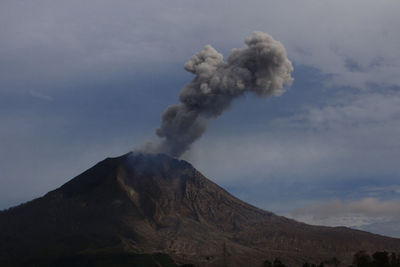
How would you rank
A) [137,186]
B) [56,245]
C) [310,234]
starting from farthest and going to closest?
1. [137,186]
2. [310,234]
3. [56,245]

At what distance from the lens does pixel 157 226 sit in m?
171

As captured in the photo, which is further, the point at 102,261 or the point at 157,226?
the point at 157,226

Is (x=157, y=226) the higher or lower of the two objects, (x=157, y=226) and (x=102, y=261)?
the higher

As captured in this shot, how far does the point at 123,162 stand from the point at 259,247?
64.7 meters

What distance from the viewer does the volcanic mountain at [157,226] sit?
150 meters

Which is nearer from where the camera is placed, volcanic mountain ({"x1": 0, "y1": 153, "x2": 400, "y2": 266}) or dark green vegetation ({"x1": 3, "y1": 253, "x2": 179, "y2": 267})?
dark green vegetation ({"x1": 3, "y1": 253, "x2": 179, "y2": 267})

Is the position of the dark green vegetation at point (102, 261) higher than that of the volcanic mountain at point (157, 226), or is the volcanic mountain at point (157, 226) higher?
the volcanic mountain at point (157, 226)

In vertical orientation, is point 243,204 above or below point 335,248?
above

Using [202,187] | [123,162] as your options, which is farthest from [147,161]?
[202,187]

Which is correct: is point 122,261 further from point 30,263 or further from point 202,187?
point 202,187

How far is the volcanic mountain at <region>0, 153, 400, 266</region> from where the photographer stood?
15050cm

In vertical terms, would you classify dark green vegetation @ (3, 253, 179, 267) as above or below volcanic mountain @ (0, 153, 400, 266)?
below

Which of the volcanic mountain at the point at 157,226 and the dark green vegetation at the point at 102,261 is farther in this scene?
the volcanic mountain at the point at 157,226

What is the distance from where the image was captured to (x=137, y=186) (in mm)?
188500
